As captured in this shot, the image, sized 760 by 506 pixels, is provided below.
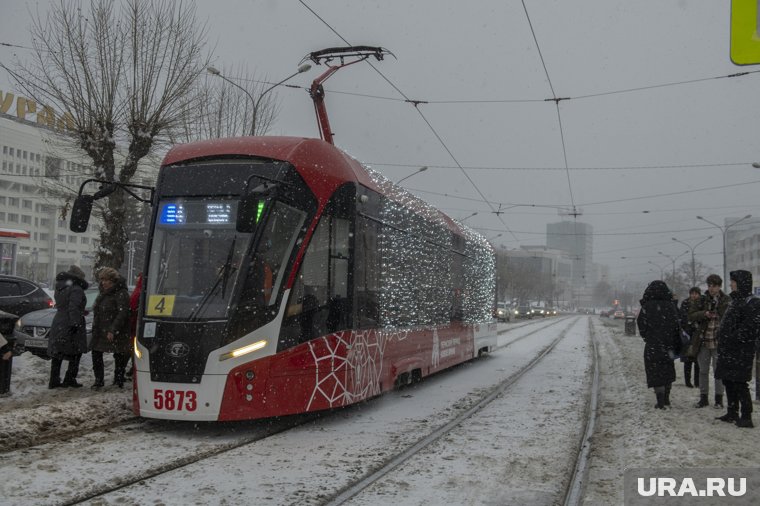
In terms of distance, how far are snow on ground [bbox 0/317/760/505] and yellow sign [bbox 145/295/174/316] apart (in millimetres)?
1287

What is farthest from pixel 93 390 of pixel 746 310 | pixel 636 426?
pixel 746 310

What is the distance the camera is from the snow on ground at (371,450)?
538 cm

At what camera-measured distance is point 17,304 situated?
14820 millimetres

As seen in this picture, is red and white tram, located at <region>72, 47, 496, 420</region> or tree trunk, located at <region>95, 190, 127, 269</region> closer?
red and white tram, located at <region>72, 47, 496, 420</region>

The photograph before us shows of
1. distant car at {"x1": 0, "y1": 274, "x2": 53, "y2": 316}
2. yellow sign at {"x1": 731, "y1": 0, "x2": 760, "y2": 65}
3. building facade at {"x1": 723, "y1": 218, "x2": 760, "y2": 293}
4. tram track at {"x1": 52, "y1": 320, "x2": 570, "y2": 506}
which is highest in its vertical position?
building facade at {"x1": 723, "y1": 218, "x2": 760, "y2": 293}

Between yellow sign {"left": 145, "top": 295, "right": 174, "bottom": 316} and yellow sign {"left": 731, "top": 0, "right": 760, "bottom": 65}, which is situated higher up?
yellow sign {"left": 731, "top": 0, "right": 760, "bottom": 65}

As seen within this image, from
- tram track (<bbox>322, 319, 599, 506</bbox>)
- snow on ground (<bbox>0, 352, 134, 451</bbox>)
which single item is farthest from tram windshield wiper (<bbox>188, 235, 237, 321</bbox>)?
tram track (<bbox>322, 319, 599, 506</bbox>)

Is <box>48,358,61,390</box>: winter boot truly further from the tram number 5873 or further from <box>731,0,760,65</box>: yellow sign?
<box>731,0,760,65</box>: yellow sign

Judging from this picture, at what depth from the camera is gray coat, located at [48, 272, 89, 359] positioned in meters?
9.53

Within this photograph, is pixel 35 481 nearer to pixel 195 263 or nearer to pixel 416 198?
pixel 195 263

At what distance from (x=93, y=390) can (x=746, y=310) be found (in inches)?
328

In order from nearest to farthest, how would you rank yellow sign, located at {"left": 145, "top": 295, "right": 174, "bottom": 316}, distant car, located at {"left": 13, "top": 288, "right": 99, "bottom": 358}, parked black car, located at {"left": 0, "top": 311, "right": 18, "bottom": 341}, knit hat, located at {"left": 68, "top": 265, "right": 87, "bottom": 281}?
yellow sign, located at {"left": 145, "top": 295, "right": 174, "bottom": 316}
parked black car, located at {"left": 0, "top": 311, "right": 18, "bottom": 341}
knit hat, located at {"left": 68, "top": 265, "right": 87, "bottom": 281}
distant car, located at {"left": 13, "top": 288, "right": 99, "bottom": 358}

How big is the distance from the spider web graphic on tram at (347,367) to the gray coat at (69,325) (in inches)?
149

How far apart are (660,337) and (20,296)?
1266cm
